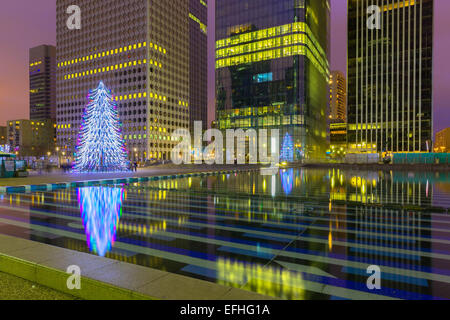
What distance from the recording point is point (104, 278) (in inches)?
159

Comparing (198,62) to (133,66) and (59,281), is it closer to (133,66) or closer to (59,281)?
(133,66)

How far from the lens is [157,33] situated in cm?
11656

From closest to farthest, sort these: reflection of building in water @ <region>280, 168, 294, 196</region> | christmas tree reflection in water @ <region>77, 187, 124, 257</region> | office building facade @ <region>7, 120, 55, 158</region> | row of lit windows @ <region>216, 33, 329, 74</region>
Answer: christmas tree reflection in water @ <region>77, 187, 124, 257</region> → reflection of building in water @ <region>280, 168, 294, 196</region> → row of lit windows @ <region>216, 33, 329, 74</region> → office building facade @ <region>7, 120, 55, 158</region>

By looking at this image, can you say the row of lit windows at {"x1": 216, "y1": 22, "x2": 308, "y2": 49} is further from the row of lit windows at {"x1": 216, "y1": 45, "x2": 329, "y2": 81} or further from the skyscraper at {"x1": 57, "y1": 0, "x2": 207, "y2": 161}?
the skyscraper at {"x1": 57, "y1": 0, "x2": 207, "y2": 161}

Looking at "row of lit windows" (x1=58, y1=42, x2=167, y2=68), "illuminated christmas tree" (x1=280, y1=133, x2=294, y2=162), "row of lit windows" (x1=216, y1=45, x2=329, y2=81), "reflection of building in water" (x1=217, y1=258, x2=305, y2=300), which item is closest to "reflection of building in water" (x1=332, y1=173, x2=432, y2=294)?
"reflection of building in water" (x1=217, y1=258, x2=305, y2=300)

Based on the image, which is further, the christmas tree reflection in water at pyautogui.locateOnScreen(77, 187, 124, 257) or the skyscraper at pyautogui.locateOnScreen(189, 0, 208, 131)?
the skyscraper at pyautogui.locateOnScreen(189, 0, 208, 131)

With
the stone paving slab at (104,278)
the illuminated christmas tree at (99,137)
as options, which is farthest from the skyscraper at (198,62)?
the stone paving slab at (104,278)

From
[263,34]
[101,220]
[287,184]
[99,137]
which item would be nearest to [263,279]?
[101,220]

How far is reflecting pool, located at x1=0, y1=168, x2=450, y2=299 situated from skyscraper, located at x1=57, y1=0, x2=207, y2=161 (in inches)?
4132

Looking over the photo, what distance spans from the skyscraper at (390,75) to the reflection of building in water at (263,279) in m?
114

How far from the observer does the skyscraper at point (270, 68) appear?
84812 millimetres

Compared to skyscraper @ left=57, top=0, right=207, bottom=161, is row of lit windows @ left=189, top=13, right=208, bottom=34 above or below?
above

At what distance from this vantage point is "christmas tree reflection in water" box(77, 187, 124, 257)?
662 cm
